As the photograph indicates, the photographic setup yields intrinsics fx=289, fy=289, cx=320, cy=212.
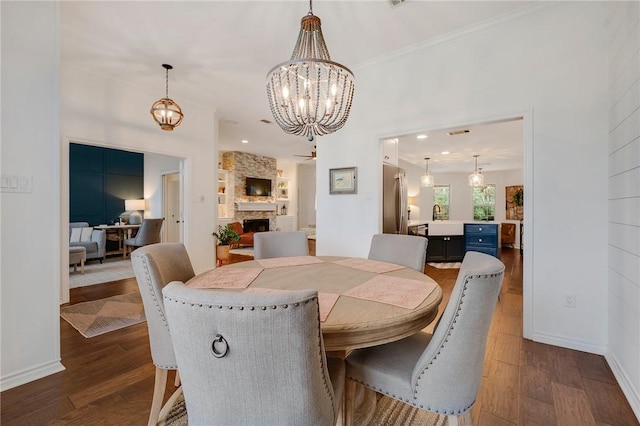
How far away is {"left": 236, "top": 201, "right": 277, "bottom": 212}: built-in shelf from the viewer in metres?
8.18

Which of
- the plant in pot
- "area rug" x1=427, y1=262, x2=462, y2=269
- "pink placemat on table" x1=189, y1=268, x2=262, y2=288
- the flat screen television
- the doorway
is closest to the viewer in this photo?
"pink placemat on table" x1=189, y1=268, x2=262, y2=288

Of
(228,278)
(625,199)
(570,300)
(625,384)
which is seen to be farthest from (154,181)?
(625,384)

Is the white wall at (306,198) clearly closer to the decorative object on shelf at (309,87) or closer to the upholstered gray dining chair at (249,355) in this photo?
the decorative object on shelf at (309,87)

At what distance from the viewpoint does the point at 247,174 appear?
27.5 ft

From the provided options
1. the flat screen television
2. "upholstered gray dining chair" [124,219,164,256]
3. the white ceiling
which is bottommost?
"upholstered gray dining chair" [124,219,164,256]

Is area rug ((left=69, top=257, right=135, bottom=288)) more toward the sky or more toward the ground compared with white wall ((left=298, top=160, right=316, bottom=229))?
more toward the ground

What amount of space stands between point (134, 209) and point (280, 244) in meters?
6.39

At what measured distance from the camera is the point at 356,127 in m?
3.46

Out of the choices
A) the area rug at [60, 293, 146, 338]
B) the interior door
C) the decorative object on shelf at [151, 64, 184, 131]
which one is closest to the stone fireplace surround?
the interior door

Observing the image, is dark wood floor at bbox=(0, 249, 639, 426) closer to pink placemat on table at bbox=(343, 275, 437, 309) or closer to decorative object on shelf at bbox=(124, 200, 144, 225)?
pink placemat on table at bbox=(343, 275, 437, 309)

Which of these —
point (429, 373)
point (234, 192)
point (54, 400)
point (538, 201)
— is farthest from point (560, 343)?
point (234, 192)

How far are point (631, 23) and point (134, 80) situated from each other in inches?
188

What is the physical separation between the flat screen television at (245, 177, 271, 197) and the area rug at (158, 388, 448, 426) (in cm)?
709

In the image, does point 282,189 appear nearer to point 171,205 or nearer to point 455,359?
point 171,205
